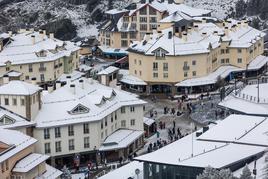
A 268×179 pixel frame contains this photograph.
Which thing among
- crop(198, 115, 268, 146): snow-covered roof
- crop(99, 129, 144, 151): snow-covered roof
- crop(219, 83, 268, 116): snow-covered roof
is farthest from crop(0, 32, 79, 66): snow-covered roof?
crop(198, 115, 268, 146): snow-covered roof

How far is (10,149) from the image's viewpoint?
56000mm

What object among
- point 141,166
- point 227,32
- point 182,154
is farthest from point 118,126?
point 227,32

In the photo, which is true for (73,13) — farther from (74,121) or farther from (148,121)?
(74,121)

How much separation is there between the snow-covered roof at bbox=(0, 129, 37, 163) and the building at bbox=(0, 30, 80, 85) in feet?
102

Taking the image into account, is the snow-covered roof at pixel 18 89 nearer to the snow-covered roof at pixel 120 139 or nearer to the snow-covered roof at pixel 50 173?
the snow-covered roof at pixel 120 139

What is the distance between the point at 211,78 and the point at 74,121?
3018 centimetres

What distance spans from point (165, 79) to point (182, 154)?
122ft

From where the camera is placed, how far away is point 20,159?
5709cm

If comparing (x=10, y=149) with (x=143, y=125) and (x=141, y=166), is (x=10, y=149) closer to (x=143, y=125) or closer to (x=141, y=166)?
(x=141, y=166)

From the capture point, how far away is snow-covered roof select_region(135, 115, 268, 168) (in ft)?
171

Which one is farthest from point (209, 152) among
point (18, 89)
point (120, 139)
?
point (18, 89)

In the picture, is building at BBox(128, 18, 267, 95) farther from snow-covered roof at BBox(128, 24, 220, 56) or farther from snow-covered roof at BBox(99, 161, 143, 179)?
snow-covered roof at BBox(99, 161, 143, 179)

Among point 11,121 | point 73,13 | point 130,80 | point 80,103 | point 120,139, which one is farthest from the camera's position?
point 73,13

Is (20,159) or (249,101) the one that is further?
(249,101)
